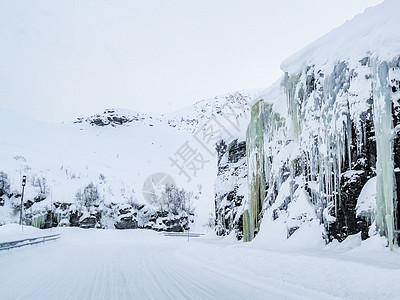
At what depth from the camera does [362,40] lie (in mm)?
9094

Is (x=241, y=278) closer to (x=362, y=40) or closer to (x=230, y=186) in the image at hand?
(x=362, y=40)

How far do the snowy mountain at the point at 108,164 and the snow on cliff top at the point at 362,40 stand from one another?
9908 mm

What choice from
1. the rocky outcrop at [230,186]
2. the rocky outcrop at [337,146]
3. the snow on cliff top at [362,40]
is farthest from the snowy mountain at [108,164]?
the snow on cliff top at [362,40]

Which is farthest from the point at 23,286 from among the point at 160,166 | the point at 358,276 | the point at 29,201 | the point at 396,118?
the point at 160,166

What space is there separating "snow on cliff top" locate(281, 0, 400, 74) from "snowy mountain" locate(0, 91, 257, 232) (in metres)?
9.91

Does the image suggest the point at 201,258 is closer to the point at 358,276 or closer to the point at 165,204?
the point at 358,276

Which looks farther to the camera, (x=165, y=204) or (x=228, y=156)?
(x=165, y=204)

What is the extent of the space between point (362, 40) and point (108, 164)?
62563 millimetres

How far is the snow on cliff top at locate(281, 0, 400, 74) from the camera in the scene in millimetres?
Result: 8135

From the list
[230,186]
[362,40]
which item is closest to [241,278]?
[362,40]

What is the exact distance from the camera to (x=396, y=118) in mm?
7664

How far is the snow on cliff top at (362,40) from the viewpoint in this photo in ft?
26.7

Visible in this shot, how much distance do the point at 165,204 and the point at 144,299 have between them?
1474 inches

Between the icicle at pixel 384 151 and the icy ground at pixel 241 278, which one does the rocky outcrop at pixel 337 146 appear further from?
the icy ground at pixel 241 278
